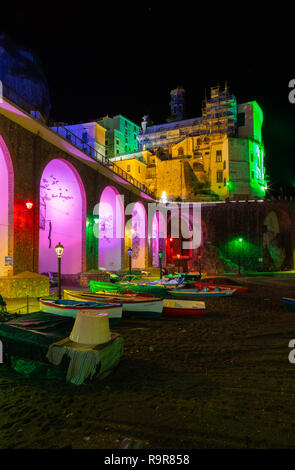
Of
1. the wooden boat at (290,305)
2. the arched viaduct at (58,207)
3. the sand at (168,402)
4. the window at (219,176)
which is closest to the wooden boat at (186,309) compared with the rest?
the sand at (168,402)

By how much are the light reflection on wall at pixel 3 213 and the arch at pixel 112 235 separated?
12812mm

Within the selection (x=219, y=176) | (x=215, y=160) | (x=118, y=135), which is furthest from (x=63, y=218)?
(x=118, y=135)

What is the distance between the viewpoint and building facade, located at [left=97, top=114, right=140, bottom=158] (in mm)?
67562

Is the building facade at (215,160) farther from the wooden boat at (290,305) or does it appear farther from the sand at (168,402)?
the sand at (168,402)

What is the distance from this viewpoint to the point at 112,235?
1082 inches

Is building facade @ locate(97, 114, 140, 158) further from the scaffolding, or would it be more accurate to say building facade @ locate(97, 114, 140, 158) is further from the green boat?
the green boat

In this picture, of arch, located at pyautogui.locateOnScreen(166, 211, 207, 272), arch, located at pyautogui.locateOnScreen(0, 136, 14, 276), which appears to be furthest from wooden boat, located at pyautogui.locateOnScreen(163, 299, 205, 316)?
arch, located at pyautogui.locateOnScreen(166, 211, 207, 272)

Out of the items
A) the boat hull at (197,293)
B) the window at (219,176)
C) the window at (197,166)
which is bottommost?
the boat hull at (197,293)

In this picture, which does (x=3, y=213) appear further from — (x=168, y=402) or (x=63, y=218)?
(x=168, y=402)

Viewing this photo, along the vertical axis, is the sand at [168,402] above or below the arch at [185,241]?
below

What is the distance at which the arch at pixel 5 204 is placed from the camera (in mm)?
13796

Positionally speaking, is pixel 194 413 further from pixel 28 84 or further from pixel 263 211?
pixel 28 84

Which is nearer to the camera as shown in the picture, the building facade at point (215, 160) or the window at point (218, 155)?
the building facade at point (215, 160)
